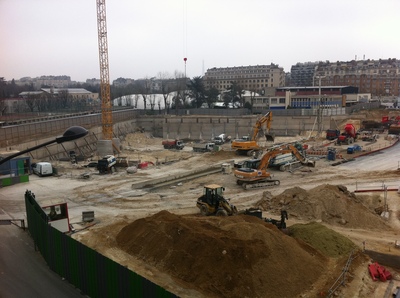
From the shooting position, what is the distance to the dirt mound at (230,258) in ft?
38.7

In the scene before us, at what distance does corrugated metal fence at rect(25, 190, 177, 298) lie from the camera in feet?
31.2

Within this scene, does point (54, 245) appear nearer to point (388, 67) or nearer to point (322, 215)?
point (322, 215)

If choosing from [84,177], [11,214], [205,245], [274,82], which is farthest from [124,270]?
[274,82]

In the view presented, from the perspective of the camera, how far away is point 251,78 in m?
139

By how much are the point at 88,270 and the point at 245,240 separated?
5259 millimetres

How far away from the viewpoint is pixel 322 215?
65.2 ft

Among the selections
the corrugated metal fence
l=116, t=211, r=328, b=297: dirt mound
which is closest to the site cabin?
the corrugated metal fence

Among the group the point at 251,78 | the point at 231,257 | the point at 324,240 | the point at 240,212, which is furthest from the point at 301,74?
the point at 231,257

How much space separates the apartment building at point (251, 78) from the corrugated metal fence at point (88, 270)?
120605 mm

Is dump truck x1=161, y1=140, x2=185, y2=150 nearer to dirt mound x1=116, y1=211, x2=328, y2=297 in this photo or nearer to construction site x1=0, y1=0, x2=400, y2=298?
construction site x1=0, y1=0, x2=400, y2=298

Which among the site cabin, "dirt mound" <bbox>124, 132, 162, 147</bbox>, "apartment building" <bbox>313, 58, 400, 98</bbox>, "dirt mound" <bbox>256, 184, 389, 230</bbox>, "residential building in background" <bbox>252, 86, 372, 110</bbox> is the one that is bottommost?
"dirt mound" <bbox>124, 132, 162, 147</bbox>

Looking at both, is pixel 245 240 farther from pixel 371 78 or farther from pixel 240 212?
pixel 371 78

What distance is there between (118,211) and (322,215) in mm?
11440

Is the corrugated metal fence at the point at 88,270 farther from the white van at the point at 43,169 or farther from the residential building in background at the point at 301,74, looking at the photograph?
the residential building in background at the point at 301,74
